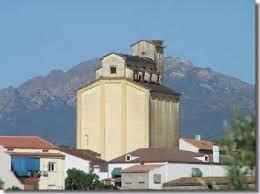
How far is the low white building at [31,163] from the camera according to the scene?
102 feet

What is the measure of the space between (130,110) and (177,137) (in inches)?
93.6

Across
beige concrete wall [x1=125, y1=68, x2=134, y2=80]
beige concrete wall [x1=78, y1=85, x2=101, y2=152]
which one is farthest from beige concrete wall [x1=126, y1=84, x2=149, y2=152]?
beige concrete wall [x1=78, y1=85, x2=101, y2=152]

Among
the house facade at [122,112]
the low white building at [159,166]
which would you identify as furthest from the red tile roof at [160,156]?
the house facade at [122,112]

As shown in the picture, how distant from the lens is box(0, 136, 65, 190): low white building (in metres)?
31.1

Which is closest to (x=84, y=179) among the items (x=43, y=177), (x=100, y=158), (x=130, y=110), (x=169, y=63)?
(x=43, y=177)

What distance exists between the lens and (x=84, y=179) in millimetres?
31891

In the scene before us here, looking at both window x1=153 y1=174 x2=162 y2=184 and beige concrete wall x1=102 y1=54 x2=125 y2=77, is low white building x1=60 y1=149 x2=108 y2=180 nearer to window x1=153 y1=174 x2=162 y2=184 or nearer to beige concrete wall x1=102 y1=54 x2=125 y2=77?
window x1=153 y1=174 x2=162 y2=184

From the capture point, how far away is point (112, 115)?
40.4 meters

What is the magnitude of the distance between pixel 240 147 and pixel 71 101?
371 feet

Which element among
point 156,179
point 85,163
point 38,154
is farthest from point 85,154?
point 156,179

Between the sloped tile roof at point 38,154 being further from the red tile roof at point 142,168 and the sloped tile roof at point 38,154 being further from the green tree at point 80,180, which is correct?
the red tile roof at point 142,168

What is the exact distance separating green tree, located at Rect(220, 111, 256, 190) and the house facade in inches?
1227

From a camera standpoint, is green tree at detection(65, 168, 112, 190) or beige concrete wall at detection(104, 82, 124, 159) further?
beige concrete wall at detection(104, 82, 124, 159)

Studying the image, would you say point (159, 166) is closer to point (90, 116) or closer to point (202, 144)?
point (202, 144)
